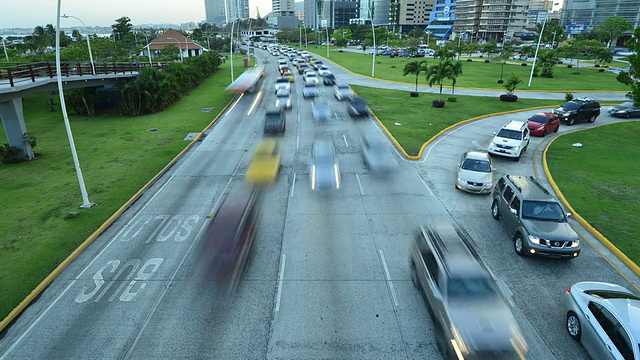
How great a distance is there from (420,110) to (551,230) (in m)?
24.6

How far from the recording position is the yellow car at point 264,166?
19922 millimetres

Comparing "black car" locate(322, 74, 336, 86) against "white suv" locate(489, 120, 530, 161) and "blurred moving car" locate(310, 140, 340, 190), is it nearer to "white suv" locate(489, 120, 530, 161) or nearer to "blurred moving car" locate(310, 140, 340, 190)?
"white suv" locate(489, 120, 530, 161)

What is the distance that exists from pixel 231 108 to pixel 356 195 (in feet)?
81.6

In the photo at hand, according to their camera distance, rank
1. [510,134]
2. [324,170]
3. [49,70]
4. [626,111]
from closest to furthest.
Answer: [324,170] < [510,134] < [49,70] < [626,111]

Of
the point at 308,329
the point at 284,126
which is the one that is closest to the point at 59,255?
the point at 308,329

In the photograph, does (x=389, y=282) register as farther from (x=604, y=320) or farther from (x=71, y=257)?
(x=71, y=257)

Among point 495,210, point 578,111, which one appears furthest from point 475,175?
point 578,111

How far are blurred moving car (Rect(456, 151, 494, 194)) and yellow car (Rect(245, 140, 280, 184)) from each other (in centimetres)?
1005

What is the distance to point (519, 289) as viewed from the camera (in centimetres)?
1157

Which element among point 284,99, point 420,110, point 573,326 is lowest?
point 573,326

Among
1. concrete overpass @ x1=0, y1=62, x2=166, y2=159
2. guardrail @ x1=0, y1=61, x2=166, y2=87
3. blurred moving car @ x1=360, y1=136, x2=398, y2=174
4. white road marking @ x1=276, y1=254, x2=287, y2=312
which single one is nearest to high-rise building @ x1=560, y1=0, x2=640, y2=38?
blurred moving car @ x1=360, y1=136, x2=398, y2=174

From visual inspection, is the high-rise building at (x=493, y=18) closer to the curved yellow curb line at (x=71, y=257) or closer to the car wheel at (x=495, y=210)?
the car wheel at (x=495, y=210)

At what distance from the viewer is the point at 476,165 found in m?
18.9

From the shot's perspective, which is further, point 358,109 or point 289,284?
point 358,109
